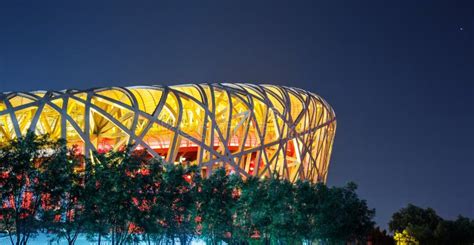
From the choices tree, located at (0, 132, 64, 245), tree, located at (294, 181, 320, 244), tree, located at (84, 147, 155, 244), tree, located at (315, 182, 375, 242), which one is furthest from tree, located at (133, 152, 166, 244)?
tree, located at (315, 182, 375, 242)

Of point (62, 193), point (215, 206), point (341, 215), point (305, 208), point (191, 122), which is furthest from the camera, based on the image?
point (191, 122)

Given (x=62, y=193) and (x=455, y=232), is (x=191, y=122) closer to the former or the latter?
(x=62, y=193)

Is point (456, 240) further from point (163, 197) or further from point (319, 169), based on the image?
point (163, 197)

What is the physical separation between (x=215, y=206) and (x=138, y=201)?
5801mm

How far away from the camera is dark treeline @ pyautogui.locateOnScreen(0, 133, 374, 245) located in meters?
26.9

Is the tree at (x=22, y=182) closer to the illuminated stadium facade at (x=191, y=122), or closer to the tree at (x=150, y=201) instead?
the tree at (x=150, y=201)

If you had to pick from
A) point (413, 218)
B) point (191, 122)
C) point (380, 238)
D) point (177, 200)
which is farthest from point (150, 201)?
point (413, 218)

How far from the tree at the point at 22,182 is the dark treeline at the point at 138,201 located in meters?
0.05

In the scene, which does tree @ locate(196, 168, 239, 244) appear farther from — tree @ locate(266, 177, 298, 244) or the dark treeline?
tree @ locate(266, 177, 298, 244)

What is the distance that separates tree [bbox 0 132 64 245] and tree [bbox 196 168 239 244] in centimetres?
1015

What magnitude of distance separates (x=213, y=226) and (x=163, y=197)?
434 cm

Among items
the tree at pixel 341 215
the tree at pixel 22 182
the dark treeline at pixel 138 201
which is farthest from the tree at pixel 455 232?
the tree at pixel 22 182

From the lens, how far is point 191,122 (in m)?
60.7

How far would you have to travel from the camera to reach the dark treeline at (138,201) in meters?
26.9
